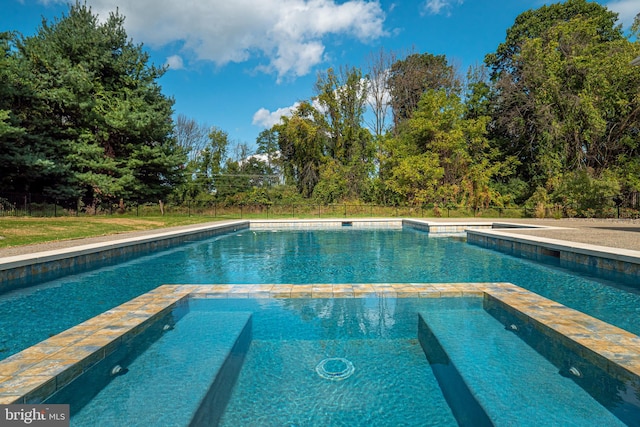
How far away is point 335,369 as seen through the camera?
2.63 metres

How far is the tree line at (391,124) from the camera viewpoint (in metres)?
15.2

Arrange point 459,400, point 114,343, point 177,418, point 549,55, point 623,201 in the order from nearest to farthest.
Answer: point 177,418
point 459,400
point 114,343
point 623,201
point 549,55

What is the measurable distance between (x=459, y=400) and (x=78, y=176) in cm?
1817

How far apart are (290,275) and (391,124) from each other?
71.1 ft

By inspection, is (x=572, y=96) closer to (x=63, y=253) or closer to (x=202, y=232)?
(x=202, y=232)

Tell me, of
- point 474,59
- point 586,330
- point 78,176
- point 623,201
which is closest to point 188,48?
point 78,176

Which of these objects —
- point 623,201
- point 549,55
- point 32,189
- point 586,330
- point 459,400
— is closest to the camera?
point 459,400

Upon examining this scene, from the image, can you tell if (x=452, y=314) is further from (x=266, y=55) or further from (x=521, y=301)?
(x=266, y=55)

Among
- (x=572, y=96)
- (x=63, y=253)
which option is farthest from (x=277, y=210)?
(x=572, y=96)

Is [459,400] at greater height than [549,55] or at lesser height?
lesser

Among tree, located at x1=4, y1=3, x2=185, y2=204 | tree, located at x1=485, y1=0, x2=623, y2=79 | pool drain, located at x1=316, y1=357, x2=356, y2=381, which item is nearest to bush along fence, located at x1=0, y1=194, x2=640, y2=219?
tree, located at x1=4, y1=3, x2=185, y2=204

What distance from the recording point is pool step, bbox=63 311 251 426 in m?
1.88

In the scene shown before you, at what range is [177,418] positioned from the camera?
182 centimetres

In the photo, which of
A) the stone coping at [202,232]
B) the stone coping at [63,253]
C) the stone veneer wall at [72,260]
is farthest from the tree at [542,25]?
the stone coping at [63,253]
